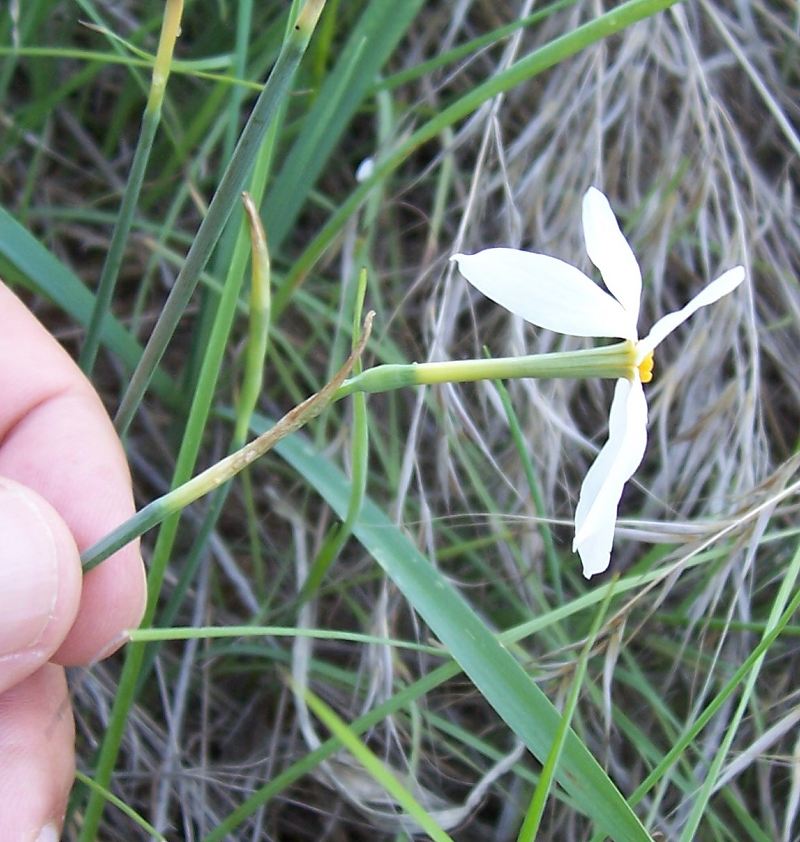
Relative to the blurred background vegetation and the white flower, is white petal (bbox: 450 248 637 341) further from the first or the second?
the blurred background vegetation

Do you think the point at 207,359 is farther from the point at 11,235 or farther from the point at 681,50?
the point at 681,50

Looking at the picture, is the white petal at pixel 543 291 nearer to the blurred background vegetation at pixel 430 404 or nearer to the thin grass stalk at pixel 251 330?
the thin grass stalk at pixel 251 330

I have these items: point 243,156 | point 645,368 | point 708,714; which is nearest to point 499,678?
point 708,714

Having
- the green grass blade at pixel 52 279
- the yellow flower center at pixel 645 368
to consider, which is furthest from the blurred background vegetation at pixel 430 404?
the yellow flower center at pixel 645 368

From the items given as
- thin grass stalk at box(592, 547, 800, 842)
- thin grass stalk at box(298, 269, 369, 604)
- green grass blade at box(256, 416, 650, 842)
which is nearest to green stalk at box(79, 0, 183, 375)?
thin grass stalk at box(298, 269, 369, 604)

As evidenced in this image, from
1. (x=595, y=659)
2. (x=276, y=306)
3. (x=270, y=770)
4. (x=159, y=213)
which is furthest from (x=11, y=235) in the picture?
(x=595, y=659)

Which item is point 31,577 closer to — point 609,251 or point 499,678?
point 499,678
